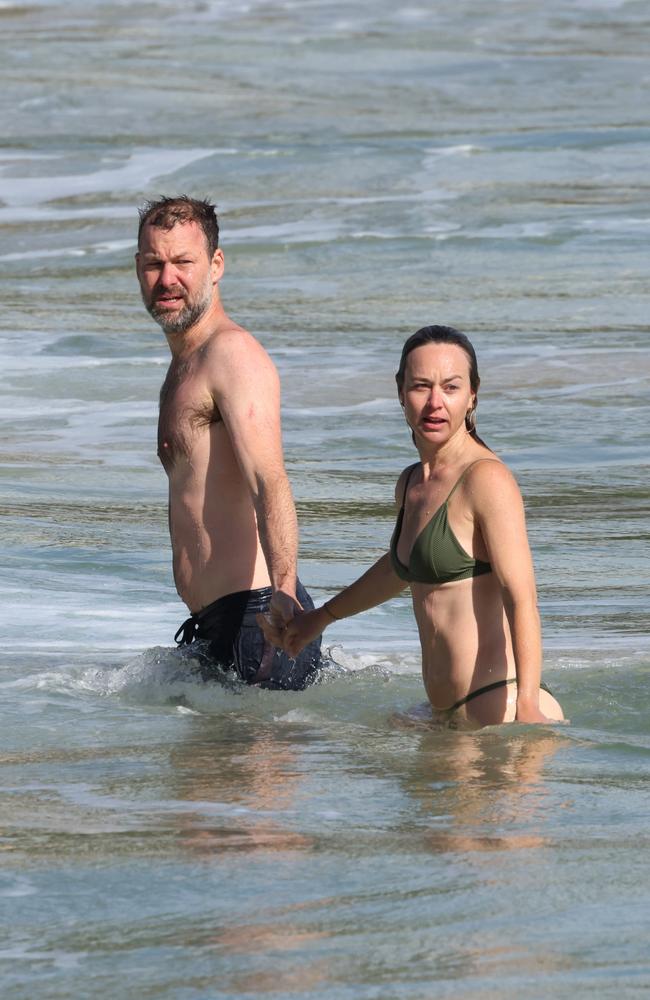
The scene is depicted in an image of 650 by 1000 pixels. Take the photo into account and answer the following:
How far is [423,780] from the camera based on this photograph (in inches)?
175

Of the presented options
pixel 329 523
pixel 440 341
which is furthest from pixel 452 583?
pixel 329 523

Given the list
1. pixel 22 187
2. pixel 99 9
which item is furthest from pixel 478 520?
pixel 99 9

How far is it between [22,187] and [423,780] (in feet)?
47.0

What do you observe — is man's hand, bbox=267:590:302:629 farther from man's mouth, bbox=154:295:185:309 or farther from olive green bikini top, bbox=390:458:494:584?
man's mouth, bbox=154:295:185:309

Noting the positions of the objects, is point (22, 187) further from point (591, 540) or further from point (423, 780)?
point (423, 780)

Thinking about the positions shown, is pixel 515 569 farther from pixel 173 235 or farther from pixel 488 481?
pixel 173 235

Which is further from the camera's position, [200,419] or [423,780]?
[200,419]

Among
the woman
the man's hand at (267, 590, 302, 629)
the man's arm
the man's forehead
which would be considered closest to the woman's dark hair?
the woman

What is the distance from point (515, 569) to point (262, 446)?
97 cm

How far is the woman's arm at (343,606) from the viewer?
5.07 m

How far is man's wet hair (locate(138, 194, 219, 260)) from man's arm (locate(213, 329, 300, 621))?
1.21 ft

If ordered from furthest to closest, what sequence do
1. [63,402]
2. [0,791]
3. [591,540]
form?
[63,402] → [591,540] → [0,791]

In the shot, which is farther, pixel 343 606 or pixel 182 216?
pixel 182 216

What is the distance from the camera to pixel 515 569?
462 centimetres
